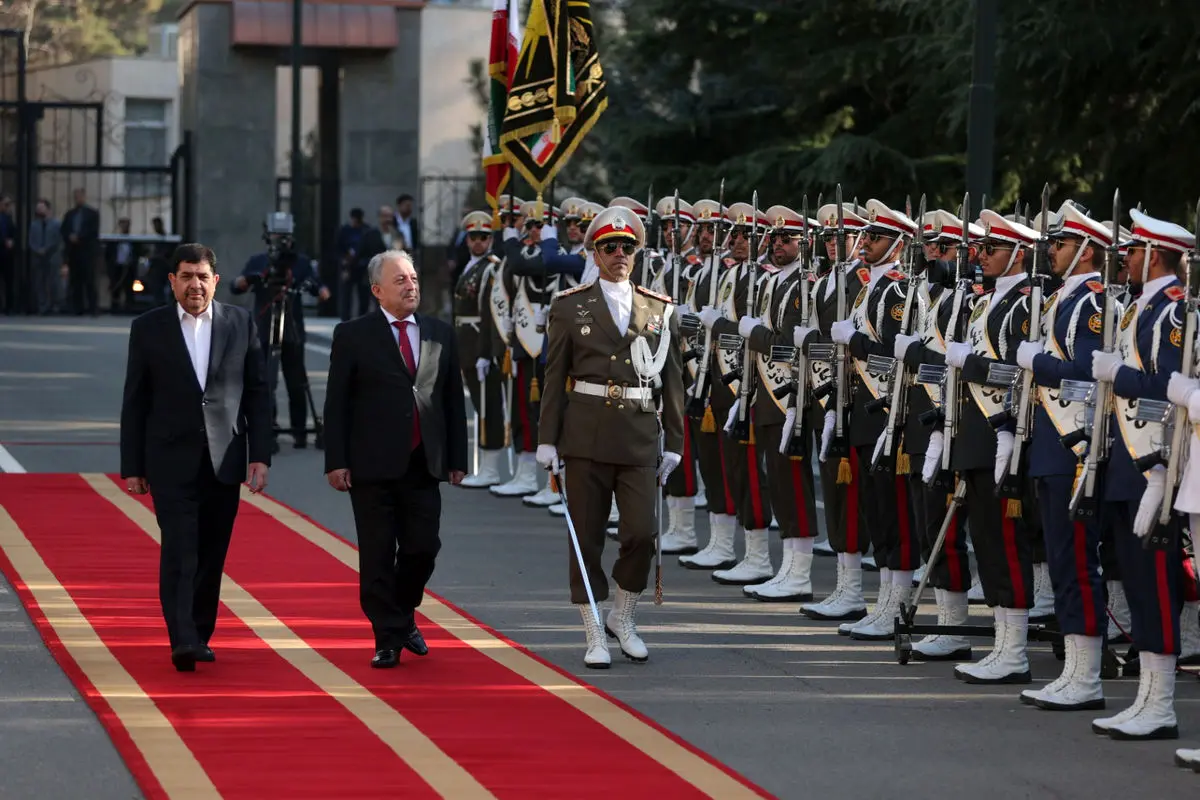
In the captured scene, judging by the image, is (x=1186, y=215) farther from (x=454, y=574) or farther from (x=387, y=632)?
(x=387, y=632)

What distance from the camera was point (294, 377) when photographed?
19.0m

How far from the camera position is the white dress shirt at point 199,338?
33.0 feet

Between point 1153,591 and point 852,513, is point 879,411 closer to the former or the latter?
point 852,513

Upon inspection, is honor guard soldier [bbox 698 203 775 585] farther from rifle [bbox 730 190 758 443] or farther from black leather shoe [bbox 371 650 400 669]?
black leather shoe [bbox 371 650 400 669]

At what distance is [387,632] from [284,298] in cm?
913

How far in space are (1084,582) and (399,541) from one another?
9.73 ft

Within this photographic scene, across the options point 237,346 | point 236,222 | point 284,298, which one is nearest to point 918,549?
point 237,346

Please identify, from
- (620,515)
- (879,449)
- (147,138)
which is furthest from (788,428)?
(147,138)

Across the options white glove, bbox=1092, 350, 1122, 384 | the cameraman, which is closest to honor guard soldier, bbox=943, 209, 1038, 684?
white glove, bbox=1092, 350, 1122, 384

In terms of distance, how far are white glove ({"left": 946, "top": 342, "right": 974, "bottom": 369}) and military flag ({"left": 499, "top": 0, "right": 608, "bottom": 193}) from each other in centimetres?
669

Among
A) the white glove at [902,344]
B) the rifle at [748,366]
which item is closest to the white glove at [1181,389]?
the white glove at [902,344]

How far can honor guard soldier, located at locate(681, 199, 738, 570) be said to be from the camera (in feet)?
44.7

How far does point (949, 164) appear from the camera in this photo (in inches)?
931

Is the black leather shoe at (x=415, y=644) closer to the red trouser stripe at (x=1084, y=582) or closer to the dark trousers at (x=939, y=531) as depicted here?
the dark trousers at (x=939, y=531)
